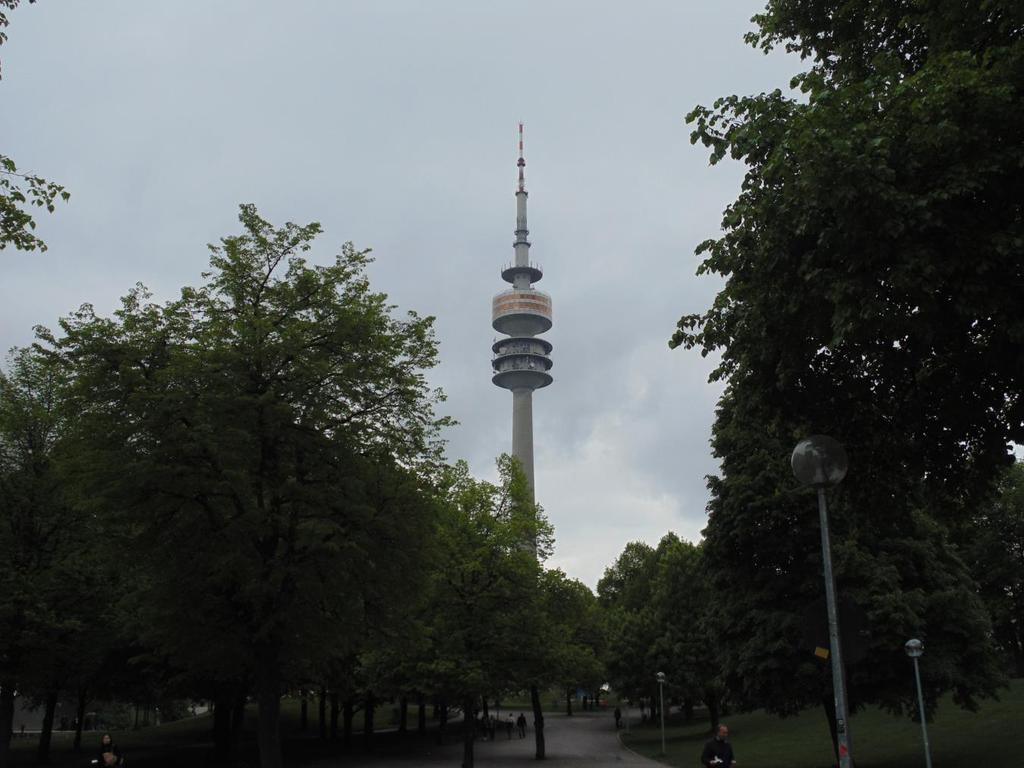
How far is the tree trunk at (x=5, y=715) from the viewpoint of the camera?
30.1m

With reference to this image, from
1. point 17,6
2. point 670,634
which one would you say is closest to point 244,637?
point 17,6

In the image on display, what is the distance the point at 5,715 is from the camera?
31.6 metres

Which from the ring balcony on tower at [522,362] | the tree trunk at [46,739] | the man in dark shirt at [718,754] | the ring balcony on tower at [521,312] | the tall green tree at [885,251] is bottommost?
the tree trunk at [46,739]

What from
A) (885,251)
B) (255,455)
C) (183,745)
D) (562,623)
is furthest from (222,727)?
(885,251)

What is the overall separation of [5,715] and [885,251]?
32.2 m

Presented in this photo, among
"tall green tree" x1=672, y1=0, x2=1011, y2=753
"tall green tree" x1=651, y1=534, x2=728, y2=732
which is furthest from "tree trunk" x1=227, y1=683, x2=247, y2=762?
"tall green tree" x1=672, y1=0, x2=1011, y2=753

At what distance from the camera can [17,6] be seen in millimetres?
12398

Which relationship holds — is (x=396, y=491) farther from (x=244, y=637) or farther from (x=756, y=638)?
(x=756, y=638)

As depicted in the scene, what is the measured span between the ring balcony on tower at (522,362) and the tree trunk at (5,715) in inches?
4560

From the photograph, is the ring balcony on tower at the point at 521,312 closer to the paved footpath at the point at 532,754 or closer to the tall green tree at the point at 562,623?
the paved footpath at the point at 532,754

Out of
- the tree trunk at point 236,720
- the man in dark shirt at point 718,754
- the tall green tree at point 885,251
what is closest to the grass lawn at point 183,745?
the tree trunk at point 236,720

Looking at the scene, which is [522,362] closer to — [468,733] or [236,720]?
[236,720]

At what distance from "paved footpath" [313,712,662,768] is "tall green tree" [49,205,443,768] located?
61.6 ft

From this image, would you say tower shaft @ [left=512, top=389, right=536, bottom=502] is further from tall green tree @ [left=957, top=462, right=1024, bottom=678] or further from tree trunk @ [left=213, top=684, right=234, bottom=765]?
tree trunk @ [left=213, top=684, right=234, bottom=765]
